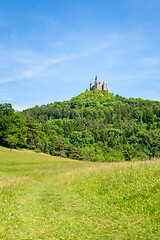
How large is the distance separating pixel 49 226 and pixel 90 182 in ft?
22.1

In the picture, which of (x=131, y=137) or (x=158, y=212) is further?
(x=131, y=137)

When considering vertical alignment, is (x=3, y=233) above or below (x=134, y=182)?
below

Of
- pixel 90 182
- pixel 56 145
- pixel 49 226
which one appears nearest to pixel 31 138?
pixel 56 145

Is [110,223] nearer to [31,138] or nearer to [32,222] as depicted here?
[32,222]

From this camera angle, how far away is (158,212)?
7.05m

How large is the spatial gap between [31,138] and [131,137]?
91982 mm

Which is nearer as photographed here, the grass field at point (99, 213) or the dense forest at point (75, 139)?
the grass field at point (99, 213)

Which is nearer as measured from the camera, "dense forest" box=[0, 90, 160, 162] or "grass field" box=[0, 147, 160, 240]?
"grass field" box=[0, 147, 160, 240]

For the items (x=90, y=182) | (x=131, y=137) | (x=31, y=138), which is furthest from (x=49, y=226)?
(x=131, y=137)

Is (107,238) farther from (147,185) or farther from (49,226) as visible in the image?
(147,185)

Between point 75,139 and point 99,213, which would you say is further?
point 75,139

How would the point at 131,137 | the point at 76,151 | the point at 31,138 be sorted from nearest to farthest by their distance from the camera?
the point at 31,138 < the point at 76,151 < the point at 131,137

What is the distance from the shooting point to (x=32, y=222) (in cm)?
758

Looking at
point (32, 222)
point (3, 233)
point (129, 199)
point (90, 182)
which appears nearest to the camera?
point (3, 233)
